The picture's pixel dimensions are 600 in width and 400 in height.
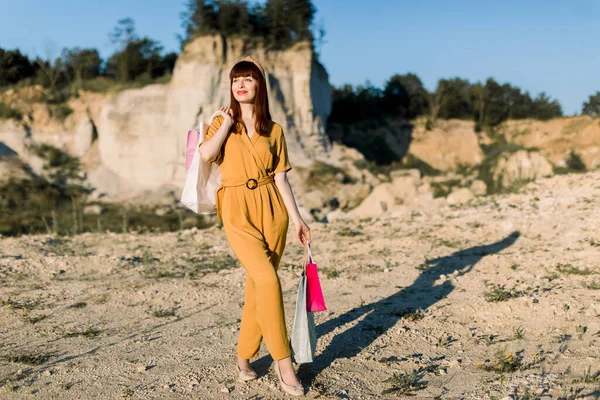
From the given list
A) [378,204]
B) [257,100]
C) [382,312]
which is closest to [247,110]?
[257,100]

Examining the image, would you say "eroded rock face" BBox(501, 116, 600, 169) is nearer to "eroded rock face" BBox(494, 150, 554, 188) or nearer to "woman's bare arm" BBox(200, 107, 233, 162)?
"eroded rock face" BBox(494, 150, 554, 188)

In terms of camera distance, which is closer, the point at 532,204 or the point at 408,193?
the point at 532,204

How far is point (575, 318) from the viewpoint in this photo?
416 cm

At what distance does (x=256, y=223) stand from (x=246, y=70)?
0.85m

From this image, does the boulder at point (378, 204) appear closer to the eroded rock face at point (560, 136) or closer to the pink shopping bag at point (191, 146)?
the eroded rock face at point (560, 136)

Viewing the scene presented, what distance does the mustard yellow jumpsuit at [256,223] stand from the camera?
2.88 metres

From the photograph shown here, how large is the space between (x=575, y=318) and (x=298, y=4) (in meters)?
22.2

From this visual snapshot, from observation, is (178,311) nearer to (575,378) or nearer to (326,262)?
(326,262)

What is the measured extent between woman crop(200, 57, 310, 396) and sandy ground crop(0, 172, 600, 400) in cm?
29

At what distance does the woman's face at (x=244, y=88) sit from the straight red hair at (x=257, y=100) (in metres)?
0.02

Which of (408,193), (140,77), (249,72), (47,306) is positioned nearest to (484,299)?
(249,72)

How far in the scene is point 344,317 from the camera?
14.5 ft

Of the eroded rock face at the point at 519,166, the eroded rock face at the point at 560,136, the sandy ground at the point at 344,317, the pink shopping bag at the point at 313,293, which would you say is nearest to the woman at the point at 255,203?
the pink shopping bag at the point at 313,293

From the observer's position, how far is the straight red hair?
2.98 meters
